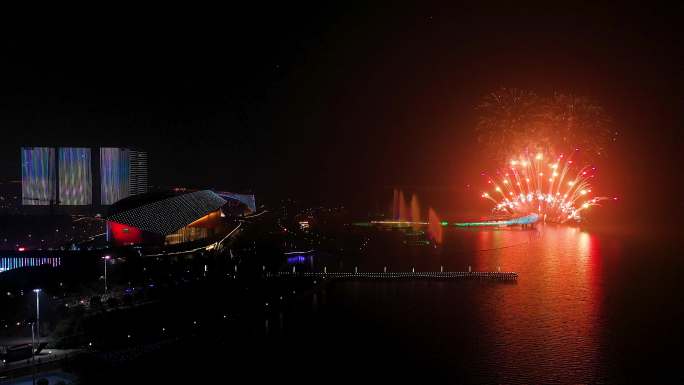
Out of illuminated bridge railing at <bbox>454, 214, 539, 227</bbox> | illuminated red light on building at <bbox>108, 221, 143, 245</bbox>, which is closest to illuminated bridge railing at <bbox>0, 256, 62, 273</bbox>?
illuminated red light on building at <bbox>108, 221, 143, 245</bbox>

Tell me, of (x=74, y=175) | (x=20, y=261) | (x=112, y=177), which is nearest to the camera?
(x=20, y=261)

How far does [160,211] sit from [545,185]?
584 inches

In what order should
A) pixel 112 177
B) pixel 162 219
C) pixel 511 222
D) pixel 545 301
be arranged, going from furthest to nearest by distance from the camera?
pixel 112 177
pixel 511 222
pixel 162 219
pixel 545 301

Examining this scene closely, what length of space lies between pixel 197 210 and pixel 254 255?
4073mm

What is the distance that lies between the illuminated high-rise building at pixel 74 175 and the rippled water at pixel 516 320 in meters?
13.5

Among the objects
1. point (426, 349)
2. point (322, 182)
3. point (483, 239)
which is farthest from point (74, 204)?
point (322, 182)

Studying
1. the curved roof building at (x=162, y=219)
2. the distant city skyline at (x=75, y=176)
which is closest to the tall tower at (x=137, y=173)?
the distant city skyline at (x=75, y=176)

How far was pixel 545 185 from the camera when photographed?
80.2 ft

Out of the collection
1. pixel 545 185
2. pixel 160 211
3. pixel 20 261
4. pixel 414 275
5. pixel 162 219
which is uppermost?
pixel 545 185

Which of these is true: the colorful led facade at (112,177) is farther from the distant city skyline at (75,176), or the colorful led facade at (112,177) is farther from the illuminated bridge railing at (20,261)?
the illuminated bridge railing at (20,261)

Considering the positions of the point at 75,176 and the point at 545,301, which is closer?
the point at 545,301

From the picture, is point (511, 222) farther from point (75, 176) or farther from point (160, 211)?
point (75, 176)

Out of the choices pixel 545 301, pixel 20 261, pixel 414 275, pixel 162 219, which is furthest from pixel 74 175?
pixel 545 301

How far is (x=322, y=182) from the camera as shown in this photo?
5312cm
